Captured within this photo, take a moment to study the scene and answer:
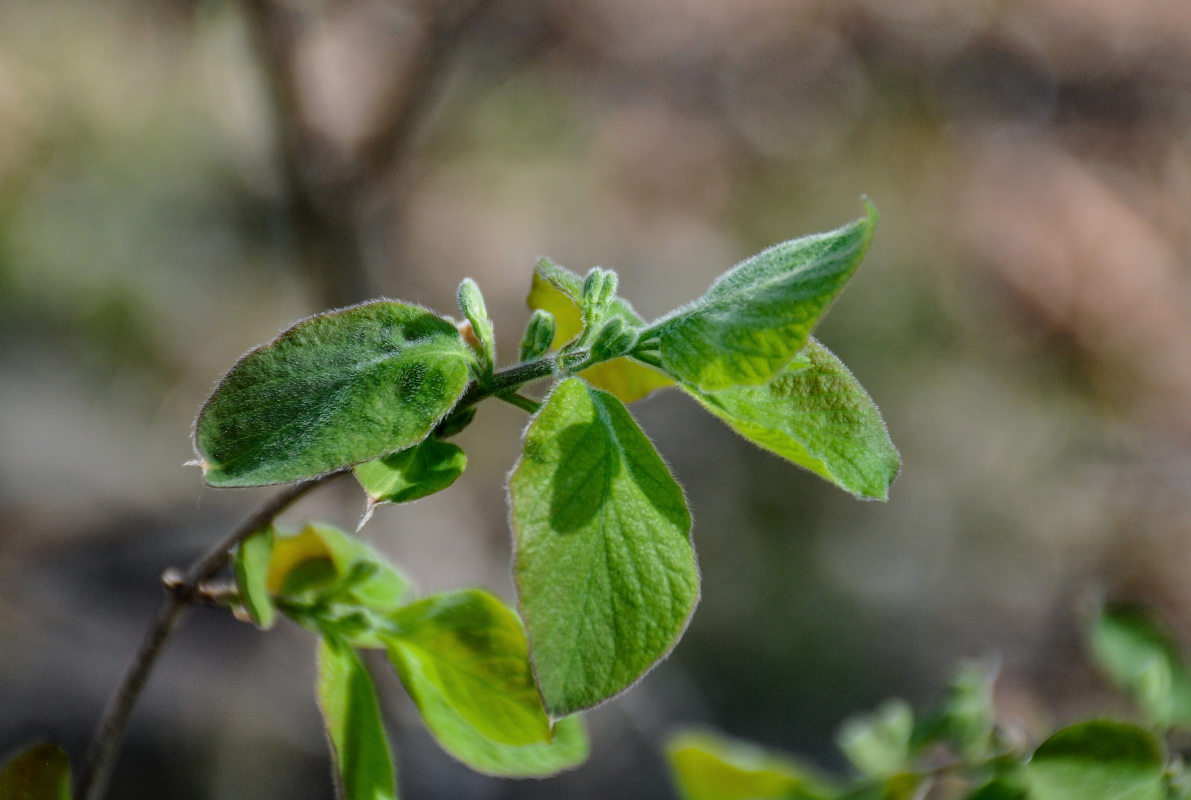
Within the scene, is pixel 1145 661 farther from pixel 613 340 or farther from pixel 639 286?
pixel 639 286

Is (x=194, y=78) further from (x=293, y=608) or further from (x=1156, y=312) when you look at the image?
(x=1156, y=312)

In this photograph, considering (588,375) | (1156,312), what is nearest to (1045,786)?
(588,375)

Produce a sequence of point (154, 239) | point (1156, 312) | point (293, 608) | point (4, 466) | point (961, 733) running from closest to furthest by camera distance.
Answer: point (293, 608), point (961, 733), point (4, 466), point (154, 239), point (1156, 312)

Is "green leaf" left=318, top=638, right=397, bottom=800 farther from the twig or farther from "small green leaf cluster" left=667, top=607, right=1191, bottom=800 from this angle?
"small green leaf cluster" left=667, top=607, right=1191, bottom=800

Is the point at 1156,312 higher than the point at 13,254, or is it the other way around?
the point at 13,254

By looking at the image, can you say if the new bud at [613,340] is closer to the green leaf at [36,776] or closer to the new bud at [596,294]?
the new bud at [596,294]
